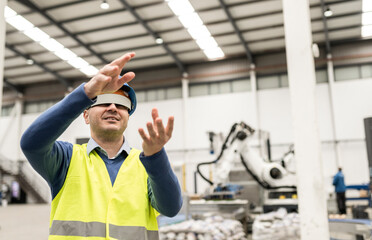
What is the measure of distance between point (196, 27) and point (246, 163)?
8895mm

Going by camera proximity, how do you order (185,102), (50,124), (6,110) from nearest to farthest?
1. (50,124)
2. (185,102)
3. (6,110)

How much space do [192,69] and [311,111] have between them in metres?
15.9

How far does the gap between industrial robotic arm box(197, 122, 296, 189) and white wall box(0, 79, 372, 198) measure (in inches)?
268

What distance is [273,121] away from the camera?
733 inches

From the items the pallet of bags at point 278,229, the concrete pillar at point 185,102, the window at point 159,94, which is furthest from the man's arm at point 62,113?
the window at point 159,94

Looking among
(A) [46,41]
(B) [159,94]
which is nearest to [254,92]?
(B) [159,94]

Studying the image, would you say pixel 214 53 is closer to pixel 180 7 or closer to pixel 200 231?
pixel 180 7

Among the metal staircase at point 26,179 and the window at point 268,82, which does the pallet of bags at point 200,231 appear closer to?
the window at point 268,82

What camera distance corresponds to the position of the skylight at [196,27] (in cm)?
1497

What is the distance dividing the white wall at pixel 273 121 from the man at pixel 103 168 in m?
13.7

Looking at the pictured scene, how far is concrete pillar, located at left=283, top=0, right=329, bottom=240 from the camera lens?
475cm

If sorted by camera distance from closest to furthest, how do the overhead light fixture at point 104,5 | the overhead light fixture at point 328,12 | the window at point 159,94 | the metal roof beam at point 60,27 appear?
the overhead light fixture at point 104,5 < the metal roof beam at point 60,27 < the overhead light fixture at point 328,12 < the window at point 159,94

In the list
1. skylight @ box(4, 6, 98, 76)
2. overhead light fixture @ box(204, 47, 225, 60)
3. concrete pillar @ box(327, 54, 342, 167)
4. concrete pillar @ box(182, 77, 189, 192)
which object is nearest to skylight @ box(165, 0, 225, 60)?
overhead light fixture @ box(204, 47, 225, 60)

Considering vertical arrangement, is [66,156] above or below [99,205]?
above
